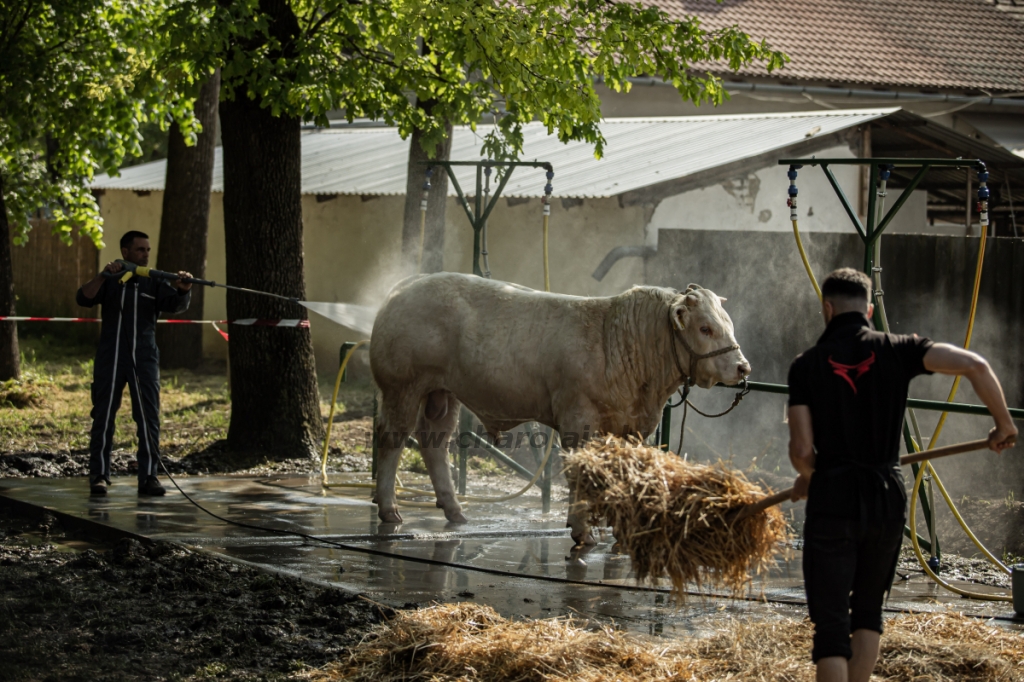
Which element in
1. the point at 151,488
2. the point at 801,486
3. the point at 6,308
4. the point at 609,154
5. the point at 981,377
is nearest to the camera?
the point at 981,377

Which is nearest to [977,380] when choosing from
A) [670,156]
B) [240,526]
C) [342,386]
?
[240,526]

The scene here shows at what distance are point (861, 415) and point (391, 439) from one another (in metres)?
4.68

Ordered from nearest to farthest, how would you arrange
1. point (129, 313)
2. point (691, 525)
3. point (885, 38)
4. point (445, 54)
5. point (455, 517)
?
point (691, 525)
point (455, 517)
point (129, 313)
point (445, 54)
point (885, 38)

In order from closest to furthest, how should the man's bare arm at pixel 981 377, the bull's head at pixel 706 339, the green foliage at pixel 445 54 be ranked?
1. the man's bare arm at pixel 981 377
2. the bull's head at pixel 706 339
3. the green foliage at pixel 445 54

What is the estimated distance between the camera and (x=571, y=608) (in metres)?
6.21

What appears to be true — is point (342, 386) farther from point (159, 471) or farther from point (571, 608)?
point (571, 608)

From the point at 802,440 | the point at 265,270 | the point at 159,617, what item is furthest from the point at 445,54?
the point at 802,440

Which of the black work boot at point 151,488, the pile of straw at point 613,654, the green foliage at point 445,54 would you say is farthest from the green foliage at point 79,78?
the pile of straw at point 613,654

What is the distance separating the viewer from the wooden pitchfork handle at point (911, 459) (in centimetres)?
442

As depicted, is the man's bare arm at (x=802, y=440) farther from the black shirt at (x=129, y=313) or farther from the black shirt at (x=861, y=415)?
the black shirt at (x=129, y=313)

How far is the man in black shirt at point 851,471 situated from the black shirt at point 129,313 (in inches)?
232

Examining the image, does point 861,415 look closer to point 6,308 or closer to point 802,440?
point 802,440

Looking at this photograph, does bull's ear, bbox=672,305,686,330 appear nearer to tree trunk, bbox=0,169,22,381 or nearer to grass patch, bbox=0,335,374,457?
grass patch, bbox=0,335,374,457

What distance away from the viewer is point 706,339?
7.54 metres
